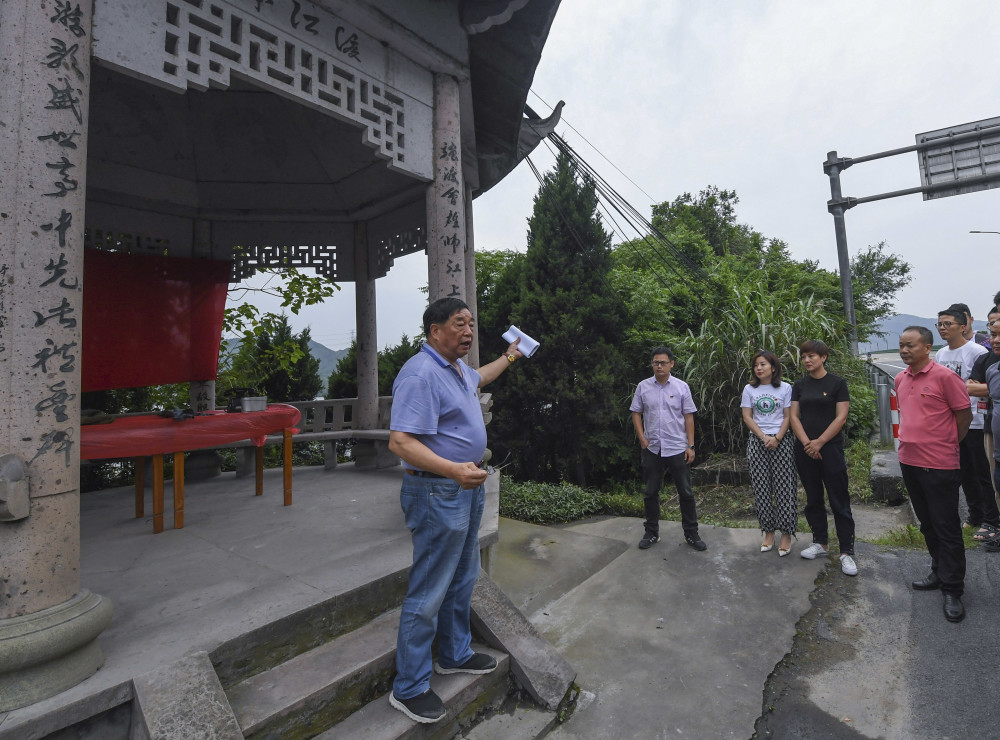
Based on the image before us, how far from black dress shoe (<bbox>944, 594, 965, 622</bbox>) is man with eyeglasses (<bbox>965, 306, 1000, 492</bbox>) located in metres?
1.01

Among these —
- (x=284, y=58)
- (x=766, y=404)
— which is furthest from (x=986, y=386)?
(x=284, y=58)

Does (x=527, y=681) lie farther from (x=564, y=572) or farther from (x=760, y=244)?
(x=760, y=244)

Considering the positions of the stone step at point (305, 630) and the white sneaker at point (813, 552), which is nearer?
the stone step at point (305, 630)

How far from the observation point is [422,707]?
206 centimetres

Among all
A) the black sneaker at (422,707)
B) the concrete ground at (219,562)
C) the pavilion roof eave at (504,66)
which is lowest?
the black sneaker at (422,707)

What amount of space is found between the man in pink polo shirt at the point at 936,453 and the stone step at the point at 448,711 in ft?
8.40

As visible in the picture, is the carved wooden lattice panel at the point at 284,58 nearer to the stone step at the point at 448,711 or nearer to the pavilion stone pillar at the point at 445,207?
the pavilion stone pillar at the point at 445,207

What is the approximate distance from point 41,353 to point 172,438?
1.85 m

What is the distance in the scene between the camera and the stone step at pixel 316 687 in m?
1.90

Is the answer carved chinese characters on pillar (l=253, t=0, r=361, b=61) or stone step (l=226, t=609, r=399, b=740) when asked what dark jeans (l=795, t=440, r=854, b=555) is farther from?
carved chinese characters on pillar (l=253, t=0, r=361, b=61)

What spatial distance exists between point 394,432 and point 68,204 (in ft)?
4.65

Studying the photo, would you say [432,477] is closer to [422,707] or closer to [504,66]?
[422,707]

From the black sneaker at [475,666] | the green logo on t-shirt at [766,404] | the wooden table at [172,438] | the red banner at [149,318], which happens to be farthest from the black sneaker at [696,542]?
the red banner at [149,318]

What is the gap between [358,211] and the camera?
5840 mm
